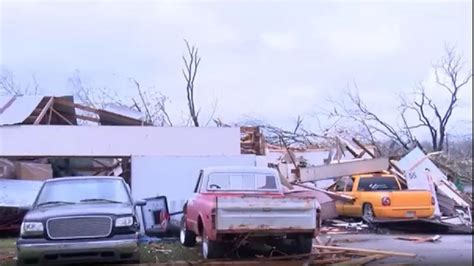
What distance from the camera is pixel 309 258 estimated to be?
1153 centimetres

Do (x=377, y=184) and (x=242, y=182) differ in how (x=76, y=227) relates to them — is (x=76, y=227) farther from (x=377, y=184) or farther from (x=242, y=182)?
(x=377, y=184)

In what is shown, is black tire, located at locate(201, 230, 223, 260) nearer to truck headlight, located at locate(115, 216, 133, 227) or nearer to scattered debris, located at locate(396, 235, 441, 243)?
truck headlight, located at locate(115, 216, 133, 227)

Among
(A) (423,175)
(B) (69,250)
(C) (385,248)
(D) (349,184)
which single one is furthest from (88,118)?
(B) (69,250)

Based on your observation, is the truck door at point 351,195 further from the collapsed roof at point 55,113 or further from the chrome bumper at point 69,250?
the chrome bumper at point 69,250

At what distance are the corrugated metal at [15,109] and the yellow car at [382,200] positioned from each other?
33.0 feet

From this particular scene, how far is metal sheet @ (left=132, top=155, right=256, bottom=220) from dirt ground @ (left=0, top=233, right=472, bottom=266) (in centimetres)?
458

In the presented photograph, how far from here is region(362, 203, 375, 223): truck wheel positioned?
1861 cm

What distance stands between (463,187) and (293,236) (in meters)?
16.5

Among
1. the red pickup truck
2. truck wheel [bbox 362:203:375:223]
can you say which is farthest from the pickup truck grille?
truck wheel [bbox 362:203:375:223]

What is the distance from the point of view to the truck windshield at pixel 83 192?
36.1ft

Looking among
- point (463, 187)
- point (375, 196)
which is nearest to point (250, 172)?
point (375, 196)

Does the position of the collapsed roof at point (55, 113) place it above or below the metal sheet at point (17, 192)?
above

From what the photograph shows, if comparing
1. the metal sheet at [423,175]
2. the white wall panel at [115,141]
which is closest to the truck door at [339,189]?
the metal sheet at [423,175]

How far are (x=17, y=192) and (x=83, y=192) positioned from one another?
695 cm
